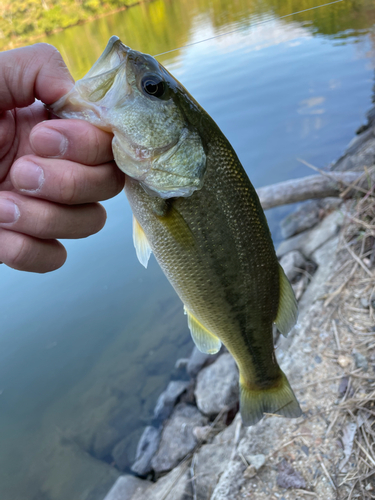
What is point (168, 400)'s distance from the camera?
4555 mm

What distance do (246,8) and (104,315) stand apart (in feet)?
60.3

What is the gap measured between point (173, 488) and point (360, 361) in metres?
1.93

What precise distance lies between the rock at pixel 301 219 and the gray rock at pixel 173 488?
446 centimetres

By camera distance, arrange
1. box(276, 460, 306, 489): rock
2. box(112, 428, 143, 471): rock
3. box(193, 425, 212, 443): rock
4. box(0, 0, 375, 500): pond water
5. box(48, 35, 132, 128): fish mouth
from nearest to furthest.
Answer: box(48, 35, 132, 128): fish mouth < box(276, 460, 306, 489): rock < box(193, 425, 212, 443): rock < box(112, 428, 143, 471): rock < box(0, 0, 375, 500): pond water

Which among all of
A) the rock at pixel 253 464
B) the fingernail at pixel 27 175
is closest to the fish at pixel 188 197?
the fingernail at pixel 27 175

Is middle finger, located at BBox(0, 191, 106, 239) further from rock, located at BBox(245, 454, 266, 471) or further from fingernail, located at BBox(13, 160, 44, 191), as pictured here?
rock, located at BBox(245, 454, 266, 471)

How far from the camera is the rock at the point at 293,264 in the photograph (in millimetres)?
4746

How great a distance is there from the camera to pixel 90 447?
445cm

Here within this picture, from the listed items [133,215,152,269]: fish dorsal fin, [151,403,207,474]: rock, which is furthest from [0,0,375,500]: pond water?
[133,215,152,269]: fish dorsal fin

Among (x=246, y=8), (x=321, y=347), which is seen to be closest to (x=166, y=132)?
(x=321, y=347)

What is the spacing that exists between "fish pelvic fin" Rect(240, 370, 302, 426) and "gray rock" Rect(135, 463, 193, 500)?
1226 millimetres

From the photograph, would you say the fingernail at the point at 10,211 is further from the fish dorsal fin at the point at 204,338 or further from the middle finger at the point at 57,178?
the fish dorsal fin at the point at 204,338

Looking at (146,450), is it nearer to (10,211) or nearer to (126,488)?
(126,488)

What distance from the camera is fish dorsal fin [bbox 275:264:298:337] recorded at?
1861 millimetres
